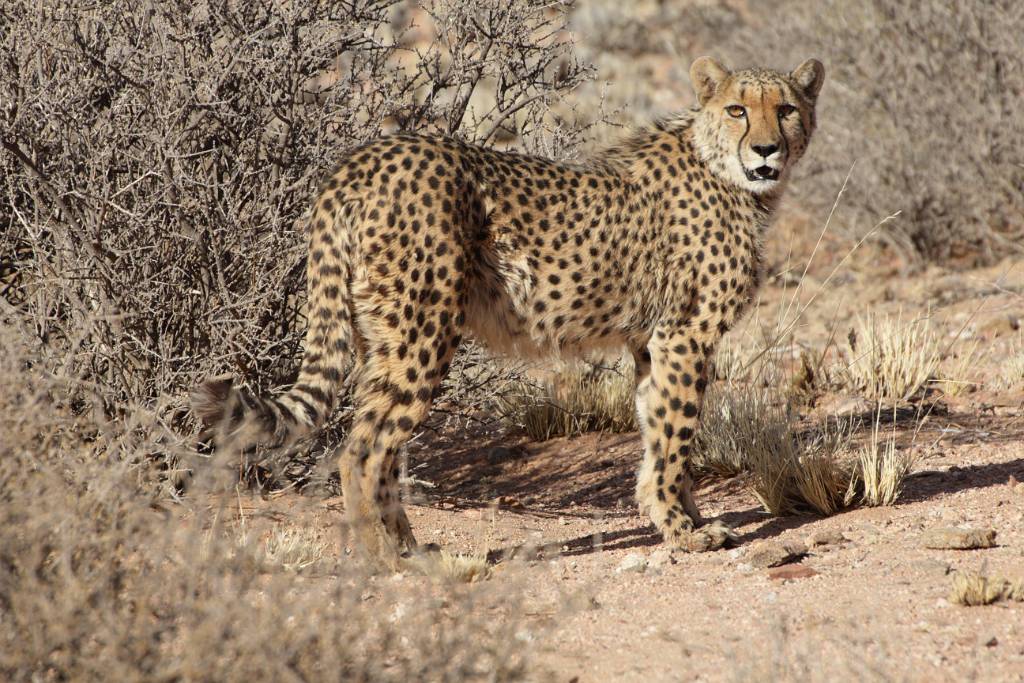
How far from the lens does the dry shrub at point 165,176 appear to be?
4367mm

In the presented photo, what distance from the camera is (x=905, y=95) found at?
9609 mm

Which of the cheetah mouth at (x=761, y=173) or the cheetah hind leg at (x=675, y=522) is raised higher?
the cheetah mouth at (x=761, y=173)

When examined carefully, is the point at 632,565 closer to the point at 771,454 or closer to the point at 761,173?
the point at 771,454

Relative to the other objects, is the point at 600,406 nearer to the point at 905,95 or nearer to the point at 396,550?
the point at 396,550

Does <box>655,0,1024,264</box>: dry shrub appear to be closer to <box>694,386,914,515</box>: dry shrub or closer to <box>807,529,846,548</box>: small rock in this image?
<box>694,386,914,515</box>: dry shrub

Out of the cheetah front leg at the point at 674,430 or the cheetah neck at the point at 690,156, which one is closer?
the cheetah front leg at the point at 674,430

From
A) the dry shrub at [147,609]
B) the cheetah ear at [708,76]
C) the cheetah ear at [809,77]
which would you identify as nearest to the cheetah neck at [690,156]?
the cheetah ear at [708,76]

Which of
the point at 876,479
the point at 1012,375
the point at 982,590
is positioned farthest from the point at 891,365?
the point at 982,590

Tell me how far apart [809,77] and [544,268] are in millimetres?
1440

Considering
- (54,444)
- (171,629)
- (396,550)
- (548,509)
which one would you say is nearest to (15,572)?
(171,629)

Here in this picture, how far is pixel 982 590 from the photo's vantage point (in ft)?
12.0

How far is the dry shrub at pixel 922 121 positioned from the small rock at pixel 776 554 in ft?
18.7

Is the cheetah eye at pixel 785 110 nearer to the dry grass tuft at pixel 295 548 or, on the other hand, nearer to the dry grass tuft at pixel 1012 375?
the dry grass tuft at pixel 295 548

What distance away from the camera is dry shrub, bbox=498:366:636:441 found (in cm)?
639
